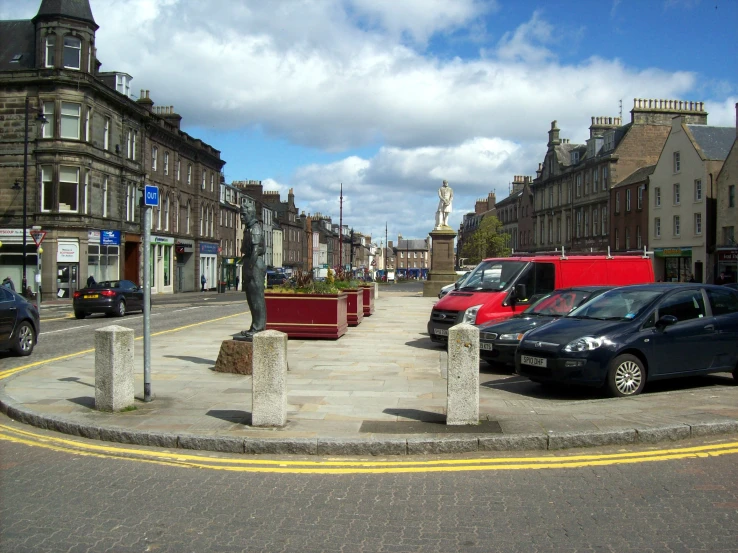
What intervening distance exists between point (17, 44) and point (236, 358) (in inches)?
1439

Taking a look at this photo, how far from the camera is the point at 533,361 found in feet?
30.3

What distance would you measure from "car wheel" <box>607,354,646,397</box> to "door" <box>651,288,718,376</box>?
0.24 metres

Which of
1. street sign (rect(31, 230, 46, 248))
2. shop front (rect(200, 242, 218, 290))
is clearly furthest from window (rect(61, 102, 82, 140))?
shop front (rect(200, 242, 218, 290))

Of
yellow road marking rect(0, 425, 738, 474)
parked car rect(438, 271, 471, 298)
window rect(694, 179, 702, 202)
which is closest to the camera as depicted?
yellow road marking rect(0, 425, 738, 474)

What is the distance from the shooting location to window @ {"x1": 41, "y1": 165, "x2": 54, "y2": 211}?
36.8 metres

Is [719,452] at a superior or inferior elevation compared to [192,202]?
inferior

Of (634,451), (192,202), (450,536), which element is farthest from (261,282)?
(192,202)

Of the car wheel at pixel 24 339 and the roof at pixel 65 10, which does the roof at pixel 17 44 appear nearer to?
the roof at pixel 65 10

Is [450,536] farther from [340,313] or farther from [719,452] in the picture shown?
[340,313]

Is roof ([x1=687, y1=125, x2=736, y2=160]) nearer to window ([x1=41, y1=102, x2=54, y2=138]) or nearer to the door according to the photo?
the door

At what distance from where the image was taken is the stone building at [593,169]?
186 feet

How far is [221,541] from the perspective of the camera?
4473mm

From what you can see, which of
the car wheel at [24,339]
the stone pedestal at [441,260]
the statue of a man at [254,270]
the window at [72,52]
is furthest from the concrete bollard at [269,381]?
the window at [72,52]

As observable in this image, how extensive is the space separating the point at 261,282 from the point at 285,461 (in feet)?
17.4
